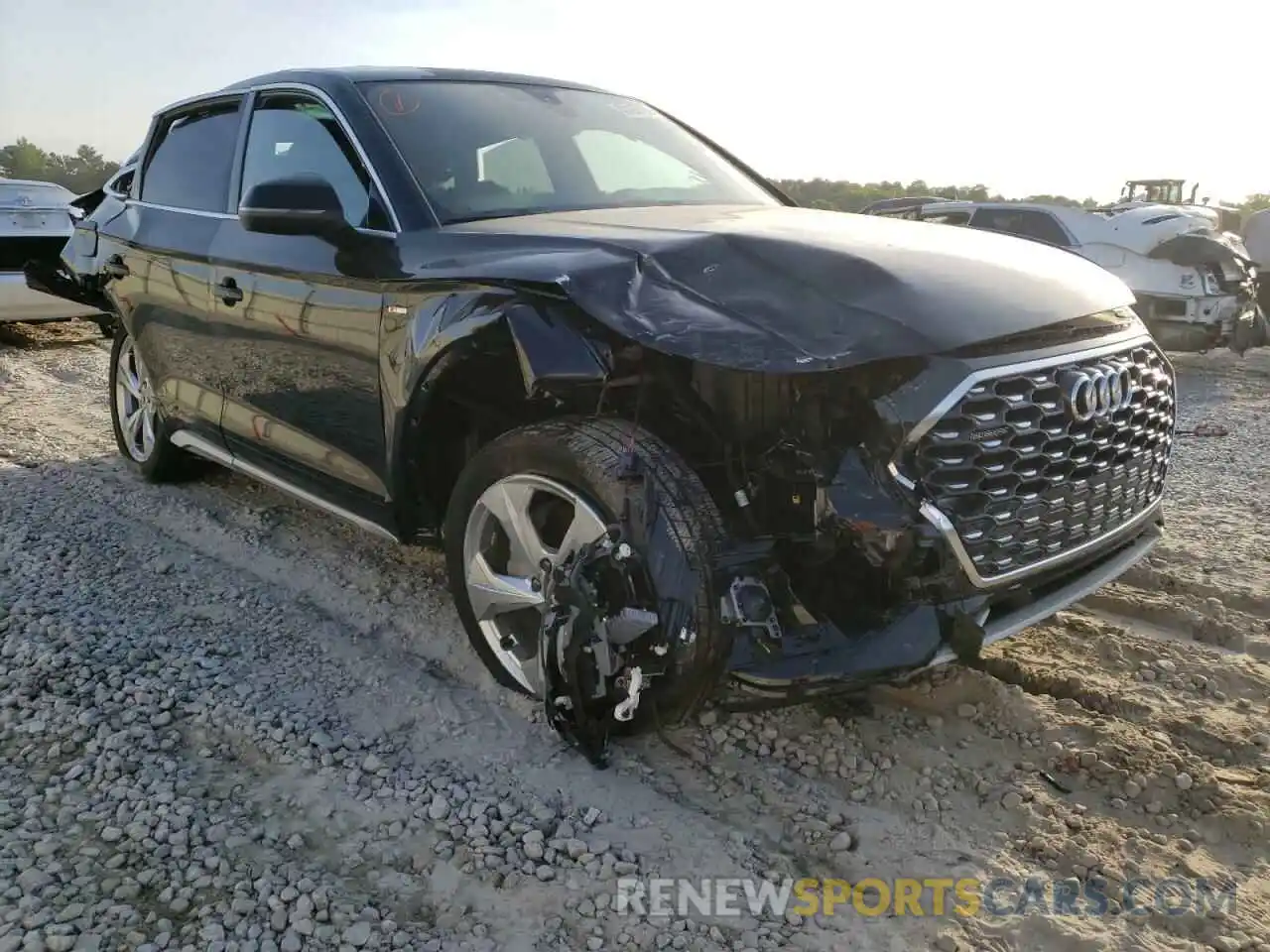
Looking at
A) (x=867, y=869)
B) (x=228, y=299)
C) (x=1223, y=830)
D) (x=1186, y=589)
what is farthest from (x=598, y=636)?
(x=1186, y=589)

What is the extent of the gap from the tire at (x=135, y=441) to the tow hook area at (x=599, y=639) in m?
3.10

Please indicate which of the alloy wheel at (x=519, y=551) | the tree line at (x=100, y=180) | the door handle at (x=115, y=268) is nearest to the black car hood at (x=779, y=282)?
the alloy wheel at (x=519, y=551)

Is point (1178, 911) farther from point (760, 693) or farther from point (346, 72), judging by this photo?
point (346, 72)

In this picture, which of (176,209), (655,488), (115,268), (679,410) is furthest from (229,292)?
(655,488)

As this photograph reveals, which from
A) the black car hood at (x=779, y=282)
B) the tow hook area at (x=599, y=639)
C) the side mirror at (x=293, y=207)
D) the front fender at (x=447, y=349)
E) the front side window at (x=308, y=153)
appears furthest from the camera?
the front side window at (x=308, y=153)

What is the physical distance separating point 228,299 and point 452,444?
1.32 metres

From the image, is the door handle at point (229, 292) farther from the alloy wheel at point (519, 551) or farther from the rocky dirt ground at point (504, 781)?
the alloy wheel at point (519, 551)

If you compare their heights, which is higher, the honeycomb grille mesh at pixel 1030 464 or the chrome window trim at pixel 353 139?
the chrome window trim at pixel 353 139

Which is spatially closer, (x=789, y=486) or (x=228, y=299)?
(x=789, y=486)

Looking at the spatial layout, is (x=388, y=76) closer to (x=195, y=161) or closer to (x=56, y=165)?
(x=195, y=161)

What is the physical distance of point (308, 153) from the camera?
11.8ft

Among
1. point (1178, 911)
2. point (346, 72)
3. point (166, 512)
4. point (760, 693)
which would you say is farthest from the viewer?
point (166, 512)

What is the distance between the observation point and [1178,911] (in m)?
2.16

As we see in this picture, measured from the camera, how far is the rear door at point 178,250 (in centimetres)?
414
